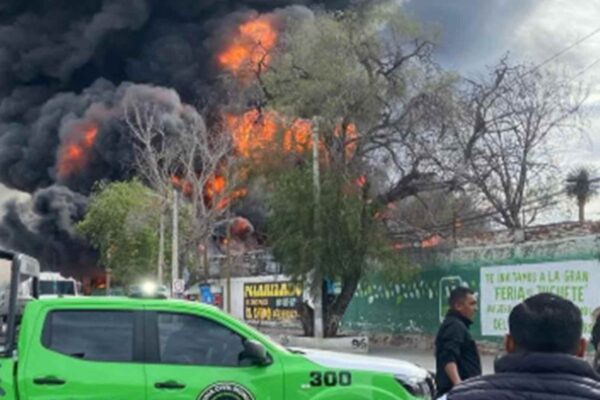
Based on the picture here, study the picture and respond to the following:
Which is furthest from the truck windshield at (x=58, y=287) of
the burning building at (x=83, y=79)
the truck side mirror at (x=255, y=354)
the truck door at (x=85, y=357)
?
the burning building at (x=83, y=79)

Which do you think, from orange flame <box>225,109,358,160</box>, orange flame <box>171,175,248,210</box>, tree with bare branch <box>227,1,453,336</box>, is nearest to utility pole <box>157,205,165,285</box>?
orange flame <box>171,175,248,210</box>

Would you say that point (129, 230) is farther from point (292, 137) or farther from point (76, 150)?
point (76, 150)

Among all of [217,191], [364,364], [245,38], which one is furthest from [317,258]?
[245,38]

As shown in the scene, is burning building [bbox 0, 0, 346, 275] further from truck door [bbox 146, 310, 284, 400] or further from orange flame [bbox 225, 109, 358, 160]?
truck door [bbox 146, 310, 284, 400]

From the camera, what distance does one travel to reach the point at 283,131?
29.3 meters

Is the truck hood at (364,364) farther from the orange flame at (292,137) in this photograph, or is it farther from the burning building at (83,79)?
the burning building at (83,79)

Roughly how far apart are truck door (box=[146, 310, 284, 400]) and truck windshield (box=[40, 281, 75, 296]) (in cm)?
1925

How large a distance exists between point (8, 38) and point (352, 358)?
68037 millimetres

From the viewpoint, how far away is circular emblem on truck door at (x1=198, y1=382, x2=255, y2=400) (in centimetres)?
704

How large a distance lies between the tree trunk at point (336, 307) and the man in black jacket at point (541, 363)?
83.9ft

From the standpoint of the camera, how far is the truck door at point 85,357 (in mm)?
6918

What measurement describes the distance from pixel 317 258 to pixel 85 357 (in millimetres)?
20123

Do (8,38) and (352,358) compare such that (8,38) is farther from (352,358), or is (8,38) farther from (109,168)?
(352,358)

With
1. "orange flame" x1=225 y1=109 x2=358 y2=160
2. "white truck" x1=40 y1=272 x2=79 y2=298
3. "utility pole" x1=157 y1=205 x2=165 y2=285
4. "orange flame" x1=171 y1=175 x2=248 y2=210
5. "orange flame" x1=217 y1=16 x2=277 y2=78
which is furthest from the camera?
"orange flame" x1=217 y1=16 x2=277 y2=78
